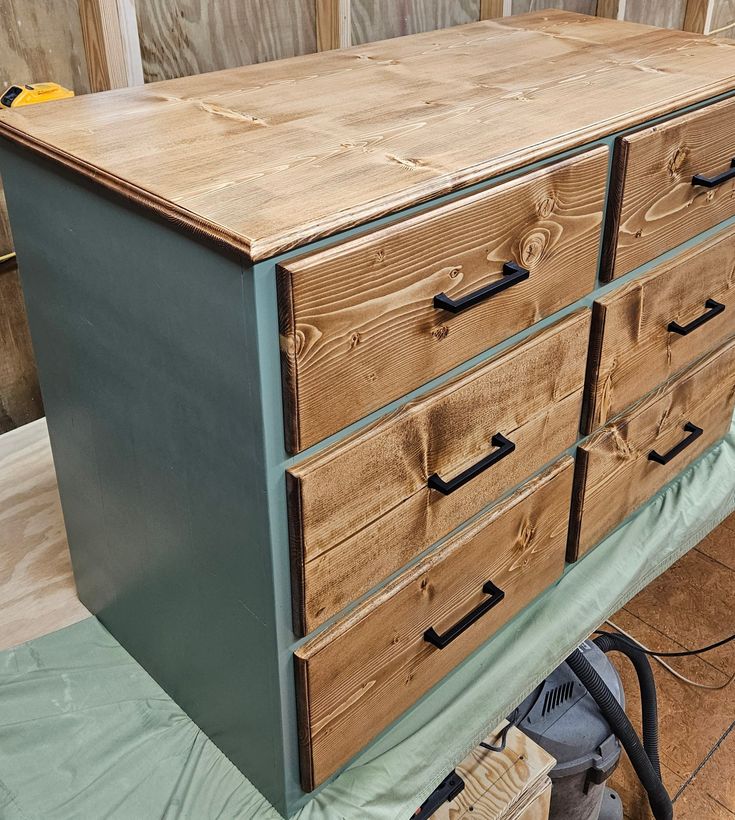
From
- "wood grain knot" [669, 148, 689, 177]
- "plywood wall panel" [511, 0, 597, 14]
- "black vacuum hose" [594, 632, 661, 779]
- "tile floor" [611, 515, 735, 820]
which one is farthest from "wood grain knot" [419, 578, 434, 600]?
"plywood wall panel" [511, 0, 597, 14]

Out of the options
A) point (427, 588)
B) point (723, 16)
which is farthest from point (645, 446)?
point (723, 16)

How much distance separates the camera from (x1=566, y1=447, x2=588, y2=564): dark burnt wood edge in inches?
53.8

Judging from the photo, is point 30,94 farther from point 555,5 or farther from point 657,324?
point 555,5

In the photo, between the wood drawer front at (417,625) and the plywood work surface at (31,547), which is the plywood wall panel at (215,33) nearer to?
the plywood work surface at (31,547)

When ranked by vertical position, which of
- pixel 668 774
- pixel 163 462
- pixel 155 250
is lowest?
pixel 668 774

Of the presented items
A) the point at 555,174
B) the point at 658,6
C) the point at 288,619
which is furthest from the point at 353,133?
the point at 658,6

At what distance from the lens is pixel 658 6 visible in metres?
2.31

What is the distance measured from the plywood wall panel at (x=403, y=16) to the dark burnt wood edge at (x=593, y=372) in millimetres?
738

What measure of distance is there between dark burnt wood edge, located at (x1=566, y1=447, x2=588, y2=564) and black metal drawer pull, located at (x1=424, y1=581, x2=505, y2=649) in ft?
0.66

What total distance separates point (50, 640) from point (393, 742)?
0.51 metres

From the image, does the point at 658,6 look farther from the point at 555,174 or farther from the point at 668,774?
the point at 668,774

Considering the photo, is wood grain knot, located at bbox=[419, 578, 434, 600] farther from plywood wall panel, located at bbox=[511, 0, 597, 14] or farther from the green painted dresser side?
plywood wall panel, located at bbox=[511, 0, 597, 14]

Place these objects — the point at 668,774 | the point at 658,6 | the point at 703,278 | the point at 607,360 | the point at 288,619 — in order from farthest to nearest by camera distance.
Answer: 1. the point at 658,6
2. the point at 668,774
3. the point at 703,278
4. the point at 607,360
5. the point at 288,619

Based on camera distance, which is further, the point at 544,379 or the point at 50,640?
the point at 50,640
